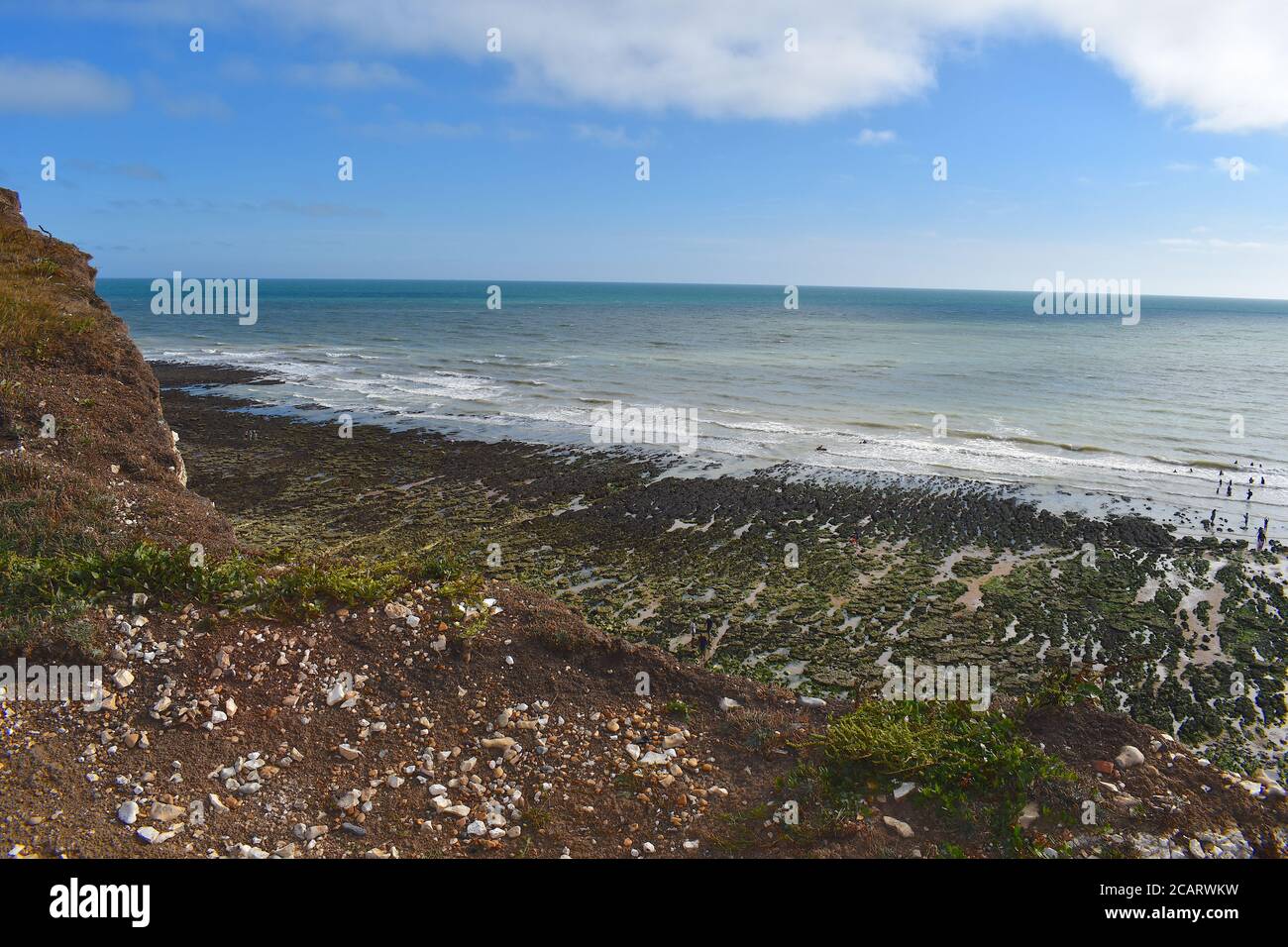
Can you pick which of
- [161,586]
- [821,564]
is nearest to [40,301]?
[161,586]

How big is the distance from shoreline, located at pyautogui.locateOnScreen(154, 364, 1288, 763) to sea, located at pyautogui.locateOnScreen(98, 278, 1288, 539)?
10.8ft

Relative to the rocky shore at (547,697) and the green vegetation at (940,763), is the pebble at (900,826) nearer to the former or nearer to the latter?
the rocky shore at (547,697)

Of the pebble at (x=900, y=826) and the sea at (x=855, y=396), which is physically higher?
the sea at (x=855, y=396)

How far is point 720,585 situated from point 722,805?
904cm

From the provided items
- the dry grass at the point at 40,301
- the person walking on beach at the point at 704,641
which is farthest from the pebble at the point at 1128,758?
the dry grass at the point at 40,301

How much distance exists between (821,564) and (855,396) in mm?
27217

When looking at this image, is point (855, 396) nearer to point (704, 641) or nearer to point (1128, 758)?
point (704, 641)

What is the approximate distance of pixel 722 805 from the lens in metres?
6.99

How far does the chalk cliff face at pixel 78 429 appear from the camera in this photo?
10383 mm

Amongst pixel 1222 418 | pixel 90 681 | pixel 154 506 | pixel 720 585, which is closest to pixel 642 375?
pixel 1222 418

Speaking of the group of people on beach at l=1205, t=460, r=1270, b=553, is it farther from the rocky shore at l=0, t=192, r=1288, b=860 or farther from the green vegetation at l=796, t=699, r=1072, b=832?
the green vegetation at l=796, t=699, r=1072, b=832

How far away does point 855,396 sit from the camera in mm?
42438

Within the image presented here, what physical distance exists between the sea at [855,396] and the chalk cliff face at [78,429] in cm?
1444
